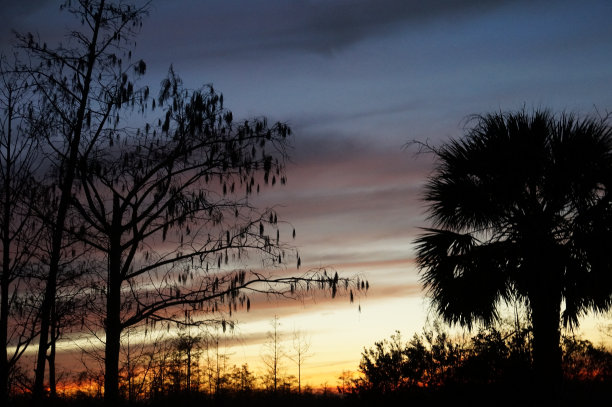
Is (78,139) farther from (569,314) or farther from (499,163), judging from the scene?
(569,314)

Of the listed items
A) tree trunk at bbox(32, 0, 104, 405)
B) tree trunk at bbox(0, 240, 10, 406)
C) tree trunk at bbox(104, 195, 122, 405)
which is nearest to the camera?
tree trunk at bbox(32, 0, 104, 405)

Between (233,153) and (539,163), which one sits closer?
(233,153)

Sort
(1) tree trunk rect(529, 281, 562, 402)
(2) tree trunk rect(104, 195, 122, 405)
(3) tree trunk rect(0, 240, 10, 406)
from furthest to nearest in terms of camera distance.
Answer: (3) tree trunk rect(0, 240, 10, 406) → (1) tree trunk rect(529, 281, 562, 402) → (2) tree trunk rect(104, 195, 122, 405)

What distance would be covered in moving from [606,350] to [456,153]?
36.1 feet

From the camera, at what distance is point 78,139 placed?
1312 cm

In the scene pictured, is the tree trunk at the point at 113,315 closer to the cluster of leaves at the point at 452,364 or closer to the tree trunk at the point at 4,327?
the tree trunk at the point at 4,327

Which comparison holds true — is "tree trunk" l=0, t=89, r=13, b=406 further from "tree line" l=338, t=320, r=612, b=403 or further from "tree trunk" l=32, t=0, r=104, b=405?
"tree line" l=338, t=320, r=612, b=403

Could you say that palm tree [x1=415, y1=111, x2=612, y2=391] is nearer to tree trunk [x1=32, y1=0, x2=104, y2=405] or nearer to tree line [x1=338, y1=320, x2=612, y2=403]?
tree line [x1=338, y1=320, x2=612, y2=403]

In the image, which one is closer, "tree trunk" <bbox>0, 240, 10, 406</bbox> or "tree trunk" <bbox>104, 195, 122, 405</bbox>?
"tree trunk" <bbox>104, 195, 122, 405</bbox>

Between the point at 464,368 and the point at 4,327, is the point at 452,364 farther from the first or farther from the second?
the point at 4,327

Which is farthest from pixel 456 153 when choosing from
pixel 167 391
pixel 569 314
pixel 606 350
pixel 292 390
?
pixel 292 390

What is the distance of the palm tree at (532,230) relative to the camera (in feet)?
48.1

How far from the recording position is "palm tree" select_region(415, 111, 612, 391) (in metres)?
14.7

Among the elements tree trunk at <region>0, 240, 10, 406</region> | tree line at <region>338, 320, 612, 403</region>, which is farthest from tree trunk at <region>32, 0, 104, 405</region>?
tree line at <region>338, 320, 612, 403</region>
